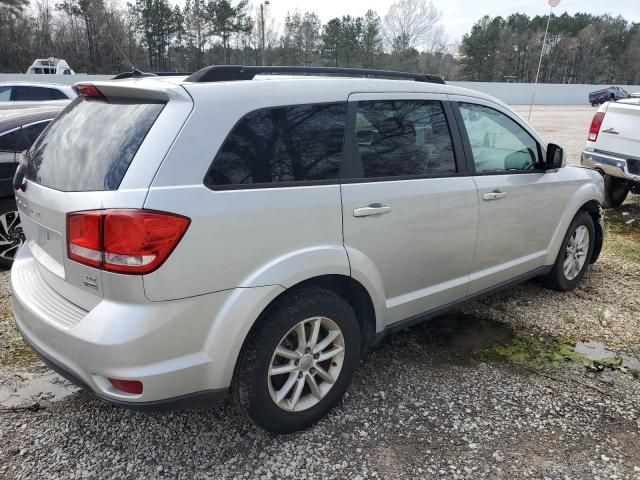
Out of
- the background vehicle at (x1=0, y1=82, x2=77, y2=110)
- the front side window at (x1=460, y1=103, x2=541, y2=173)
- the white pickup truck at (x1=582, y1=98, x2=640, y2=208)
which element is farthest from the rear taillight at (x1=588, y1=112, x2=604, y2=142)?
the background vehicle at (x1=0, y1=82, x2=77, y2=110)

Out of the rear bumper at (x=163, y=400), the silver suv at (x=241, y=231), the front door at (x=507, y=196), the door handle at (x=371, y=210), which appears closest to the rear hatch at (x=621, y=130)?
the front door at (x=507, y=196)

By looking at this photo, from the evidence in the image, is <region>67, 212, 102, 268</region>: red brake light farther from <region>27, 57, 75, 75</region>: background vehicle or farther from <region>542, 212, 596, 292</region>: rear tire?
<region>27, 57, 75, 75</region>: background vehicle

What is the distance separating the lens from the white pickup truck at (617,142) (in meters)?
6.71

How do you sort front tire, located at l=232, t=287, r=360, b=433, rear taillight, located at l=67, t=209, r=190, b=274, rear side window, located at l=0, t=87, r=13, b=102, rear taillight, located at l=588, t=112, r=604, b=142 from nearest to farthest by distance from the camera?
rear taillight, located at l=67, t=209, r=190, b=274 < front tire, located at l=232, t=287, r=360, b=433 < rear taillight, located at l=588, t=112, r=604, b=142 < rear side window, located at l=0, t=87, r=13, b=102

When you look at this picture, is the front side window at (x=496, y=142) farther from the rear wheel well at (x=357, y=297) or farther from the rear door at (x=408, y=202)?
the rear wheel well at (x=357, y=297)

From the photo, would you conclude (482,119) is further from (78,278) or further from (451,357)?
(78,278)

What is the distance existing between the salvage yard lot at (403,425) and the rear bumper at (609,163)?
3753 millimetres

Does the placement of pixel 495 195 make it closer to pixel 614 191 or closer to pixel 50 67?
pixel 614 191

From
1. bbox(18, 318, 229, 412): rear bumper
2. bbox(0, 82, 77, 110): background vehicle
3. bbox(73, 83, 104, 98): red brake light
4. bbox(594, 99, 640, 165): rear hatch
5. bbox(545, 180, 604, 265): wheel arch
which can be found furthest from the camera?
bbox(0, 82, 77, 110): background vehicle

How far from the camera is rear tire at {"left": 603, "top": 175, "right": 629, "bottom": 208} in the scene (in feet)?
25.6

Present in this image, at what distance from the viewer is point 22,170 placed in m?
2.80

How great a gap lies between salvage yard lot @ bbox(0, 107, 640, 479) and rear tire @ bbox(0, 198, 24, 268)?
4.33ft

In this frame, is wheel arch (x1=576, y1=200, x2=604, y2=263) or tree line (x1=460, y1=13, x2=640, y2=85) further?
tree line (x1=460, y1=13, x2=640, y2=85)

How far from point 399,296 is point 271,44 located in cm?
5751
